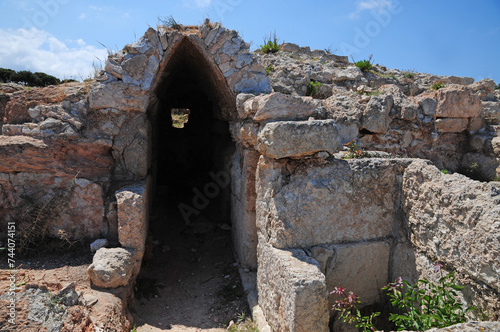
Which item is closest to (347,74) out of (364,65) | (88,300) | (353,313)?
(364,65)

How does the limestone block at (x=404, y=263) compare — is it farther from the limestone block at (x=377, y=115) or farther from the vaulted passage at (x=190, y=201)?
the limestone block at (x=377, y=115)

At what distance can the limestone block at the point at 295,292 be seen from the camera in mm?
2461

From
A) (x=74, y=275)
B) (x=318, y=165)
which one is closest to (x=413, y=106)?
(x=318, y=165)

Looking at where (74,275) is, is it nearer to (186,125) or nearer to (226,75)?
(226,75)

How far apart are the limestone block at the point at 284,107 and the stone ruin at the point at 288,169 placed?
0.05ft

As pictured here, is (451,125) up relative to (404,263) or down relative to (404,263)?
up

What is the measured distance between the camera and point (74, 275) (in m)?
3.56

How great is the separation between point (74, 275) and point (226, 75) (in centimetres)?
315

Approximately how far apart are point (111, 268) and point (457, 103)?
17.9 ft

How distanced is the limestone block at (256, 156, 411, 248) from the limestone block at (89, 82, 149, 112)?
222 cm

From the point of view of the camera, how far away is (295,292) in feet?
8.03

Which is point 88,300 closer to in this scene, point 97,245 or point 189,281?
point 97,245

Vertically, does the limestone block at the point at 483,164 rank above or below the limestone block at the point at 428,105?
below

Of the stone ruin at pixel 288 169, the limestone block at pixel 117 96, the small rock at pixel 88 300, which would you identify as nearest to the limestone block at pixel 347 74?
the stone ruin at pixel 288 169
